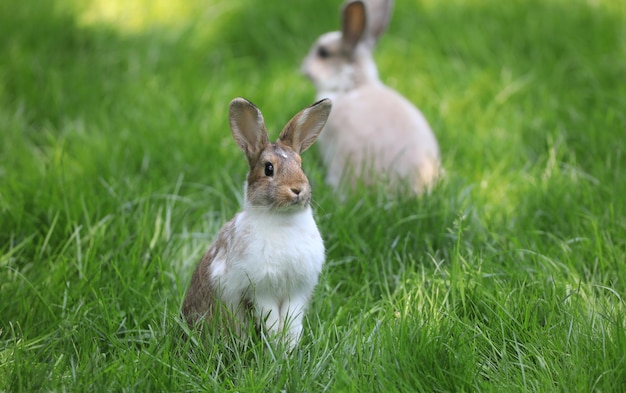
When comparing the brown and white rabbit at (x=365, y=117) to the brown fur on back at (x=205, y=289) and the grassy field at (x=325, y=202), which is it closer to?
the grassy field at (x=325, y=202)

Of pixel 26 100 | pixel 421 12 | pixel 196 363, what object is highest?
pixel 421 12

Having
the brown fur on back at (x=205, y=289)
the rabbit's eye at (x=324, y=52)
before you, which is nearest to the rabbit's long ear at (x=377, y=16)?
the rabbit's eye at (x=324, y=52)

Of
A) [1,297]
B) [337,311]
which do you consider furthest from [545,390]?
[1,297]

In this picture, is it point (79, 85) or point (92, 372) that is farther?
point (79, 85)

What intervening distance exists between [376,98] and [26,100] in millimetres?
2199

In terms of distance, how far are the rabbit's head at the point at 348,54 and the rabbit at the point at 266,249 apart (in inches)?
99.4

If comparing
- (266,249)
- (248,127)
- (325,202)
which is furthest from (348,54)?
(266,249)

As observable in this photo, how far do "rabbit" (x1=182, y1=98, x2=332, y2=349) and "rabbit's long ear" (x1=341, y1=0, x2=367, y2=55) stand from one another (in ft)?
8.08

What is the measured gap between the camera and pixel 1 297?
3.46 metres

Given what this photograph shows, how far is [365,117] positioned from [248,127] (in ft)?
6.43

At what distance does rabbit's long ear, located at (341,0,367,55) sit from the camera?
219 inches

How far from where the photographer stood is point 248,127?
3.22 metres

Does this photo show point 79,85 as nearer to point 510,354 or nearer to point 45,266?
point 45,266

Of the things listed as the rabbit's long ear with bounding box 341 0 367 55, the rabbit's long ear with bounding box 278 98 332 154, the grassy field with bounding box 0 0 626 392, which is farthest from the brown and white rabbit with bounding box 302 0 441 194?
the rabbit's long ear with bounding box 278 98 332 154
